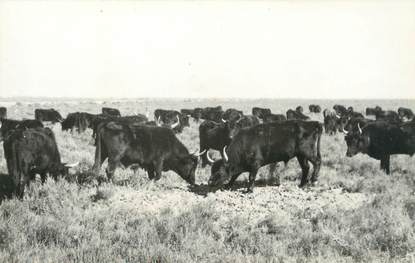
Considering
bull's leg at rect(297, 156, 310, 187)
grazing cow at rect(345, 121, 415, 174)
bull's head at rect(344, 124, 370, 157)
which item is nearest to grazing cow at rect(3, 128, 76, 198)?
bull's leg at rect(297, 156, 310, 187)

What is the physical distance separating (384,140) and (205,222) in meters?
8.49

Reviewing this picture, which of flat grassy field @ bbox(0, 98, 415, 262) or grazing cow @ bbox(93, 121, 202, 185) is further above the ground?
grazing cow @ bbox(93, 121, 202, 185)

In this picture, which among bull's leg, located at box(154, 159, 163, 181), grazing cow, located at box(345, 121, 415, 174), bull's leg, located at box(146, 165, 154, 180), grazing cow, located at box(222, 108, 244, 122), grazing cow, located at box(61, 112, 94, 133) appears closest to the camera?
bull's leg, located at box(154, 159, 163, 181)

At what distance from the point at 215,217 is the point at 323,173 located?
19.2ft

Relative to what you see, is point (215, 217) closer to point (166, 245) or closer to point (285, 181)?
point (166, 245)

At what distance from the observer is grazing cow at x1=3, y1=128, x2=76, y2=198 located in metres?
9.98

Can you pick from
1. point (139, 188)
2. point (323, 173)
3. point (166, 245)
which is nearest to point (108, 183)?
point (139, 188)

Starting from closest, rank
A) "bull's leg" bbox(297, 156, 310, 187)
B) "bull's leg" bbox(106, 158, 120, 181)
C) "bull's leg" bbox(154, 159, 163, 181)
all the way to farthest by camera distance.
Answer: "bull's leg" bbox(106, 158, 120, 181) < "bull's leg" bbox(297, 156, 310, 187) < "bull's leg" bbox(154, 159, 163, 181)

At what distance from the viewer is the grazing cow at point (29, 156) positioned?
998 cm

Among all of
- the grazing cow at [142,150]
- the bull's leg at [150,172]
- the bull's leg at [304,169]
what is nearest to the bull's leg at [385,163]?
the bull's leg at [304,169]

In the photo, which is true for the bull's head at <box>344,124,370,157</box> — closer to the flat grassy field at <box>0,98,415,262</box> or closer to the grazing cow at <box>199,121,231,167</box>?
the flat grassy field at <box>0,98,415,262</box>

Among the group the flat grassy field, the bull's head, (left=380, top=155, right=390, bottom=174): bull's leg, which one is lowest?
the flat grassy field

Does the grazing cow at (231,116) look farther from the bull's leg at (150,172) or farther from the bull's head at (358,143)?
the bull's leg at (150,172)

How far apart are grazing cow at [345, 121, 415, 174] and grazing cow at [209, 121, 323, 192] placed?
343 centimetres
